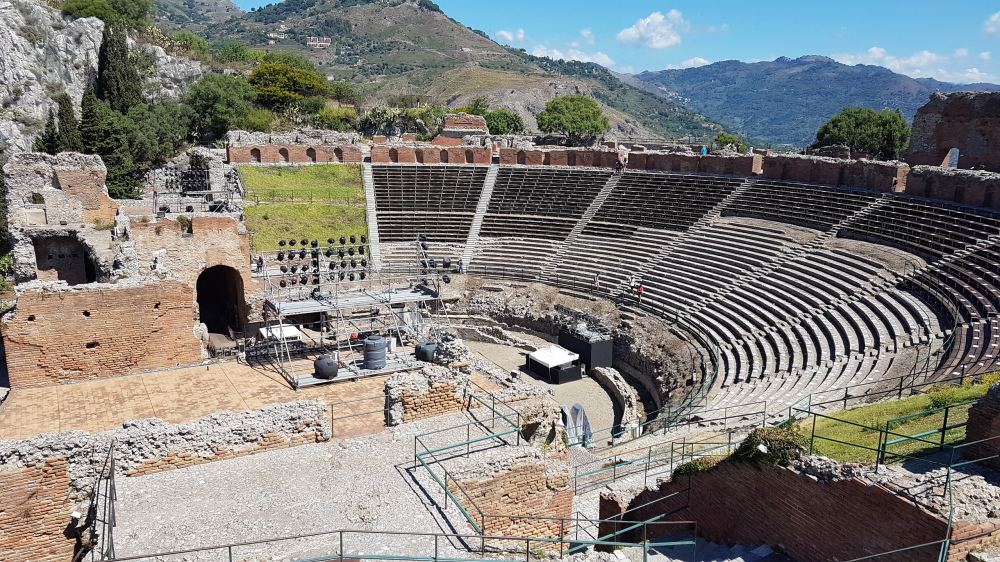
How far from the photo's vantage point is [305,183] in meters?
39.0

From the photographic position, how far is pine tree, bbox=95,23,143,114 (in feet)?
145

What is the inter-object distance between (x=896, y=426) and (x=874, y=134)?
5585 cm

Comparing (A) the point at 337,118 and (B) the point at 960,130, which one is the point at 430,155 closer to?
(A) the point at 337,118

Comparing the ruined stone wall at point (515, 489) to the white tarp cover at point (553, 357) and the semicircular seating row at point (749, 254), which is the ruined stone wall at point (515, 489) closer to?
the semicircular seating row at point (749, 254)

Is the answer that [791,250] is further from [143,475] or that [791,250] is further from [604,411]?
[143,475]

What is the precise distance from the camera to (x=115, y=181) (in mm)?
34719

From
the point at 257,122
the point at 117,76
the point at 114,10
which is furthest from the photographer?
the point at 114,10

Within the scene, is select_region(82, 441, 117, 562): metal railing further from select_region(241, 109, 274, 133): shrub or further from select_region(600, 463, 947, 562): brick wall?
select_region(241, 109, 274, 133): shrub

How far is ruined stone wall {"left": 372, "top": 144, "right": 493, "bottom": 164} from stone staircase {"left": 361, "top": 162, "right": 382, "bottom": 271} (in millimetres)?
1350

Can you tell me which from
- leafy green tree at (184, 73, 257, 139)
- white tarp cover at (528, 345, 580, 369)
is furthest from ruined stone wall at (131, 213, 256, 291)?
leafy green tree at (184, 73, 257, 139)

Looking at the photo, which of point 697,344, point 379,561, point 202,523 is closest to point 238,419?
point 202,523

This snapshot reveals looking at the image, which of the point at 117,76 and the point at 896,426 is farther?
the point at 117,76

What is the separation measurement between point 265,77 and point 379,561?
2390 inches

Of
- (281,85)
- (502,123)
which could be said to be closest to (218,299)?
(281,85)
